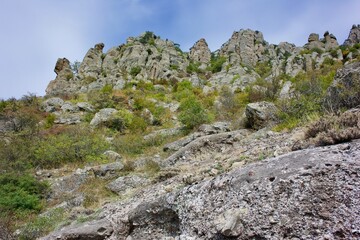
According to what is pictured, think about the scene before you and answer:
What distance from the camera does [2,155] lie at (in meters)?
12.5

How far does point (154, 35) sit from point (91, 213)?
50.5 meters

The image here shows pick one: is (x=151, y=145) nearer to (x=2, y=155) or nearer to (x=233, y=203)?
(x=2, y=155)

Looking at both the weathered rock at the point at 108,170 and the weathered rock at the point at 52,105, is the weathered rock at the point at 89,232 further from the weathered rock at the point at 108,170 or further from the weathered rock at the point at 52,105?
the weathered rock at the point at 52,105

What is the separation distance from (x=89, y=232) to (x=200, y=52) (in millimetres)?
52606

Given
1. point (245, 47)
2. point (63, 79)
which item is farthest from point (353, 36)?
point (63, 79)

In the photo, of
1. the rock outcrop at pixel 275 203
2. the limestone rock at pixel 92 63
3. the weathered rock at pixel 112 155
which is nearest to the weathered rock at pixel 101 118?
the weathered rock at pixel 112 155

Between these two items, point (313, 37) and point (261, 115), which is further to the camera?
point (313, 37)

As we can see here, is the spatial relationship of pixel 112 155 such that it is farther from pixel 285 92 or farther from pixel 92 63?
pixel 92 63

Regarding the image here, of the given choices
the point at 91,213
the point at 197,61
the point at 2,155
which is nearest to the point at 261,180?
the point at 91,213

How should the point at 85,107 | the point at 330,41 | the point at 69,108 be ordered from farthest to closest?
the point at 330,41
the point at 69,108
the point at 85,107

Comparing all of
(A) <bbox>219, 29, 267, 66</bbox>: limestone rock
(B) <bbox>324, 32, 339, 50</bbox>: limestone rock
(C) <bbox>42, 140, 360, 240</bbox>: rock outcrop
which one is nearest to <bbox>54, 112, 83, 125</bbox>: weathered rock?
(C) <bbox>42, 140, 360, 240</bbox>: rock outcrop

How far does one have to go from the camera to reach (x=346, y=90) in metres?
7.67

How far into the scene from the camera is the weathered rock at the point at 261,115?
10.7m

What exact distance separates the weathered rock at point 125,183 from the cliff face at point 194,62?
2403 centimetres
